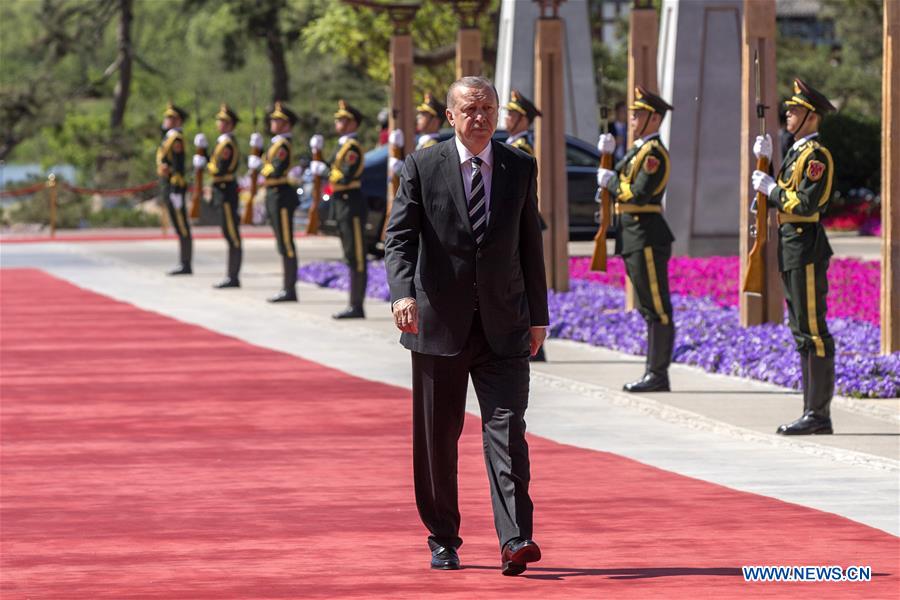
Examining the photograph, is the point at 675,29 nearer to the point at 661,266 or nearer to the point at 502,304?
the point at 661,266

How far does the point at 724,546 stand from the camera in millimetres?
8930

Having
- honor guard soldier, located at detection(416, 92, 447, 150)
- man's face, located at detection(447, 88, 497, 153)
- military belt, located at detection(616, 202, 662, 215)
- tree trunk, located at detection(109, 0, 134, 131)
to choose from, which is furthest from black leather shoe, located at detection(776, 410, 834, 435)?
tree trunk, located at detection(109, 0, 134, 131)

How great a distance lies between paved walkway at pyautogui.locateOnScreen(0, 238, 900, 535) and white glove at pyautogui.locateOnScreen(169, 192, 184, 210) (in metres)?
3.47

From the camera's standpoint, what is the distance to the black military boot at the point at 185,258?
1097 inches

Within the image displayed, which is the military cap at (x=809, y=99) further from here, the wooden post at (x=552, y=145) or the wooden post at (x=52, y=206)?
the wooden post at (x=52, y=206)

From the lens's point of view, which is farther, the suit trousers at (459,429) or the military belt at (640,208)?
the military belt at (640,208)

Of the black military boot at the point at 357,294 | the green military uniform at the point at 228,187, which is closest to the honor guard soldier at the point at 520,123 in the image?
the black military boot at the point at 357,294

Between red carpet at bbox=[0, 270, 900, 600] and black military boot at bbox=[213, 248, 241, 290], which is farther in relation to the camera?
black military boot at bbox=[213, 248, 241, 290]

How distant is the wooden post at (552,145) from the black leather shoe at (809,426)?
909cm

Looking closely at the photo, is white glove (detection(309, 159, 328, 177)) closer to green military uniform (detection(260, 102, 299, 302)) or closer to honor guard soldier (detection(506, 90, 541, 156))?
green military uniform (detection(260, 102, 299, 302))

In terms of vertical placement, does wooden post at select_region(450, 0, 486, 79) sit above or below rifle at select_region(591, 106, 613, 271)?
above

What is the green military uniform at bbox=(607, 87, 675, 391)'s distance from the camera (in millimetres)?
14430

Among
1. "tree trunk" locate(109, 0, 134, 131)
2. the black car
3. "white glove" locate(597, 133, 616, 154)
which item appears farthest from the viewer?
"tree trunk" locate(109, 0, 134, 131)

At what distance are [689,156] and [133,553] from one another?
17.5 metres
